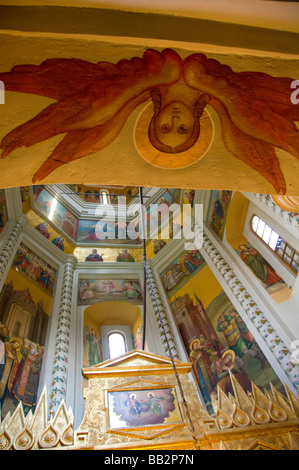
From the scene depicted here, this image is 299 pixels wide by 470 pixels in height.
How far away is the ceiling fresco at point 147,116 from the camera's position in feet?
8.81

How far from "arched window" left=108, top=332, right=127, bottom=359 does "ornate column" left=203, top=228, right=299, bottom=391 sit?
11.1 ft

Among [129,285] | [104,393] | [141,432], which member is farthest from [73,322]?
[141,432]

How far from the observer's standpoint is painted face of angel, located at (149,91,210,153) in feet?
9.98

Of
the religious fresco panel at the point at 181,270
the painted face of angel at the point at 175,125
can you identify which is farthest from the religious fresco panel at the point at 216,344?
the painted face of angel at the point at 175,125

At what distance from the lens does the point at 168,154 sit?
323 centimetres

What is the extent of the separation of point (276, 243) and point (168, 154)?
18.5ft

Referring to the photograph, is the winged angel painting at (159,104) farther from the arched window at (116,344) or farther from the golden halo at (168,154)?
the arched window at (116,344)

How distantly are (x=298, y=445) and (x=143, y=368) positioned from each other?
2.26 m

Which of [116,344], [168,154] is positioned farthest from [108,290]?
[168,154]

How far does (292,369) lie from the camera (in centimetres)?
587

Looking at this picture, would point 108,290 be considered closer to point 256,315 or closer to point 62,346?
point 62,346

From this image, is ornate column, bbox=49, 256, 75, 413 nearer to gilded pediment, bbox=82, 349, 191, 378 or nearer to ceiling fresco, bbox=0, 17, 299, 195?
gilded pediment, bbox=82, 349, 191, 378

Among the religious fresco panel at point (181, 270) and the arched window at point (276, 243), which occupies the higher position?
the religious fresco panel at point (181, 270)
